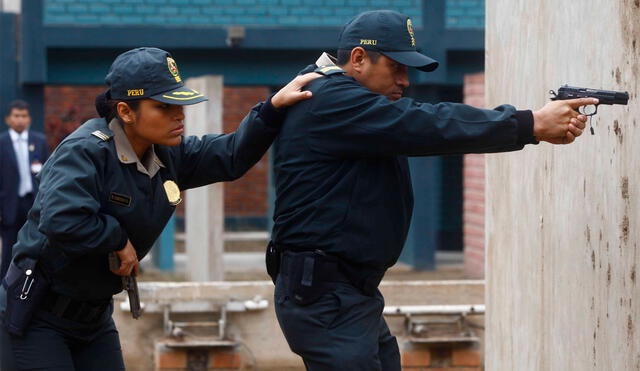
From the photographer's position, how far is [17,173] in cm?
1226

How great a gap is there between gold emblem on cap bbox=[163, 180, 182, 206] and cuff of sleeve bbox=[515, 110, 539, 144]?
125 cm

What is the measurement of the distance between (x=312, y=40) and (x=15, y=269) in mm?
11403

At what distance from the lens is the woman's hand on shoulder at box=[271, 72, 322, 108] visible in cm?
456

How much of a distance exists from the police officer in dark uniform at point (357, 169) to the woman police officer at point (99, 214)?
7.9 inches

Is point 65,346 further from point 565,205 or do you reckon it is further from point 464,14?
point 464,14

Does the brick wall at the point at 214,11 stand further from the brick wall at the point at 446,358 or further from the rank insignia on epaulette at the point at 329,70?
the rank insignia on epaulette at the point at 329,70

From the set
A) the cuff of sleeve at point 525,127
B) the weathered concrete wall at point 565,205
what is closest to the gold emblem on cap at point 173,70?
the cuff of sleeve at point 525,127

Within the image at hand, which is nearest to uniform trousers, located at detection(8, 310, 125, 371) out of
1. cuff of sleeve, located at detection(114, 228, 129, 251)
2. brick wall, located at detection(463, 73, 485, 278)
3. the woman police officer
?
the woman police officer

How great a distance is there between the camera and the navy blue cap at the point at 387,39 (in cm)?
453

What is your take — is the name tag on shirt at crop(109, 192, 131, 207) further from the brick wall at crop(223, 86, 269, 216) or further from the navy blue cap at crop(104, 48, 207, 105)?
the brick wall at crop(223, 86, 269, 216)

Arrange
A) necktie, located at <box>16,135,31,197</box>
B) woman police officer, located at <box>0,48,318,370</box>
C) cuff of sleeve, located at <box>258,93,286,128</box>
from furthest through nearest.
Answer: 1. necktie, located at <box>16,135,31,197</box>
2. cuff of sleeve, located at <box>258,93,286,128</box>
3. woman police officer, located at <box>0,48,318,370</box>

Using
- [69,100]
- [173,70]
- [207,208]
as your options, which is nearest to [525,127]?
[173,70]

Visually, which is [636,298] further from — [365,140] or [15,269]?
[15,269]

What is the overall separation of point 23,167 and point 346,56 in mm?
8265
